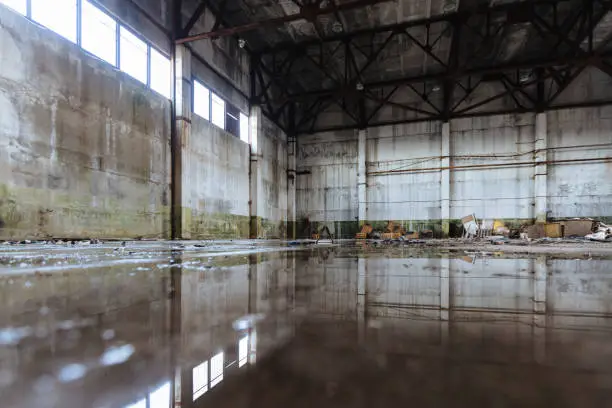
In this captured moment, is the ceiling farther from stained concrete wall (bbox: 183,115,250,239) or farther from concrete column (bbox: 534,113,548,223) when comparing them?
stained concrete wall (bbox: 183,115,250,239)

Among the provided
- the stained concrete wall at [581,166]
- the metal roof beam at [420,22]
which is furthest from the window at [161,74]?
the stained concrete wall at [581,166]

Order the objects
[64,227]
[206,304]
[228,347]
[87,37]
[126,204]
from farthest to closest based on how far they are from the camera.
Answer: [126,204] < [87,37] < [64,227] < [206,304] < [228,347]

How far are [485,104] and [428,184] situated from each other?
4.38 meters

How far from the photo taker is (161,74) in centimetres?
834

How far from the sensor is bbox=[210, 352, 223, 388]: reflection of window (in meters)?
0.57

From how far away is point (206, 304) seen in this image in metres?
1.19

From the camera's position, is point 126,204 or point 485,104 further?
point 485,104

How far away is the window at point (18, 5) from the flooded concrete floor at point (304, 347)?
19.8ft

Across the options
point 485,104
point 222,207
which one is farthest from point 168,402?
point 485,104

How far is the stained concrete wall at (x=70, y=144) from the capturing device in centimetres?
496

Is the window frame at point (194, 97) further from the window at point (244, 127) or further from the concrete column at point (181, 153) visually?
the window at point (244, 127)

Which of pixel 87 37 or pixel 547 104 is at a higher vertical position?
pixel 547 104

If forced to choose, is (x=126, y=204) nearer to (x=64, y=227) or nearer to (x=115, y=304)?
(x=64, y=227)

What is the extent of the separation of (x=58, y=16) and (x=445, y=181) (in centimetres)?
1399
